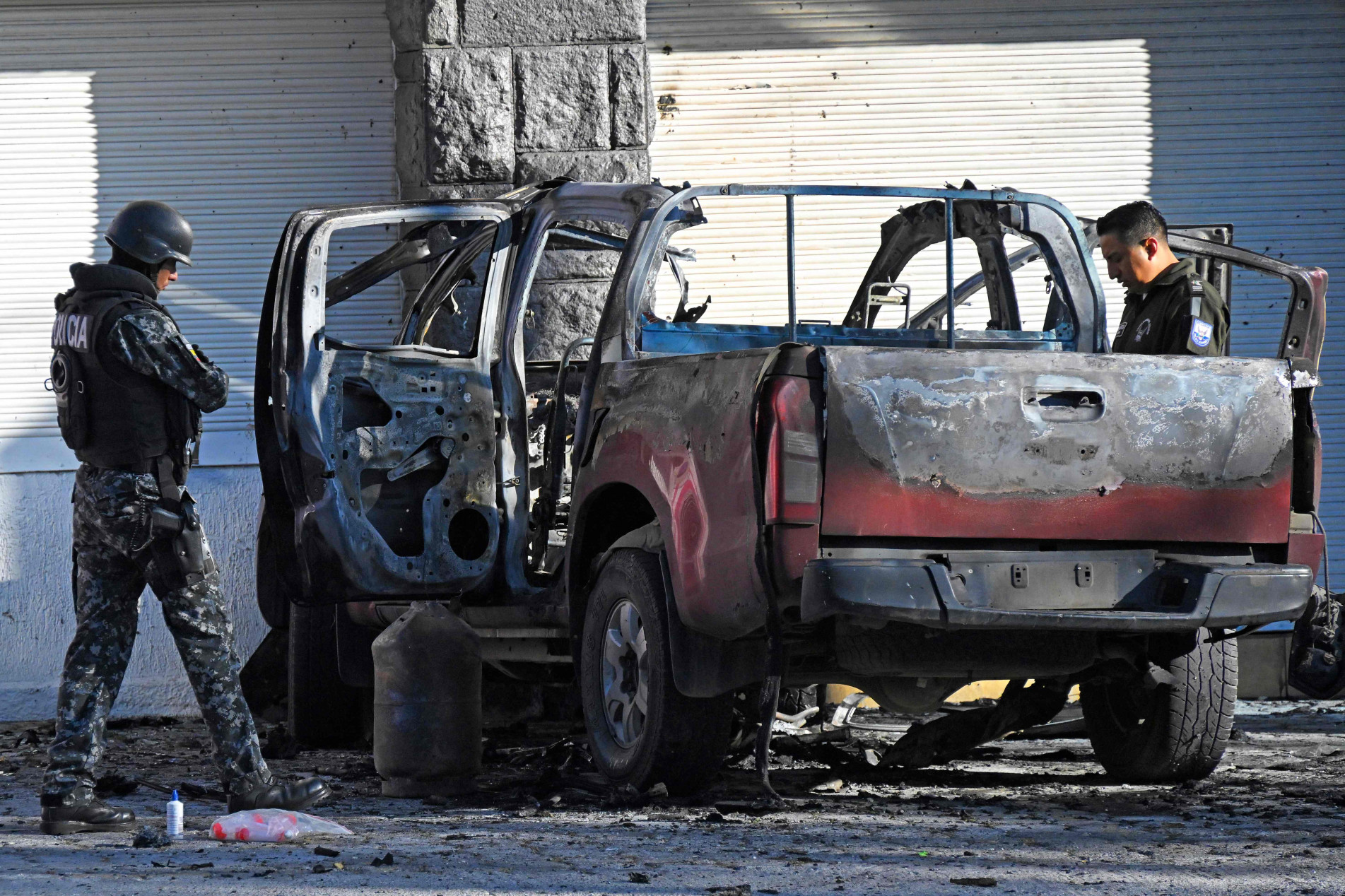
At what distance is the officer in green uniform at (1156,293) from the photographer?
619 centimetres

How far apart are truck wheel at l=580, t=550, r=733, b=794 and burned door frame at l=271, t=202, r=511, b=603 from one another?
0.85m

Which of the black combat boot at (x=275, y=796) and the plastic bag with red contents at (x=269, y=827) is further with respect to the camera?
the black combat boot at (x=275, y=796)

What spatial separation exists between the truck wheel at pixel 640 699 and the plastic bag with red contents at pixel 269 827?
103cm

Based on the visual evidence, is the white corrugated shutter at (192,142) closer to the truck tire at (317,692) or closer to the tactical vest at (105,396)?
the truck tire at (317,692)

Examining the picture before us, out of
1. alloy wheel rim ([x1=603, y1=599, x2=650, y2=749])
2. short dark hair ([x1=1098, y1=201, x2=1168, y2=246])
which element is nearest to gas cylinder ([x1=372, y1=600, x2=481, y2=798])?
alloy wheel rim ([x1=603, y1=599, x2=650, y2=749])

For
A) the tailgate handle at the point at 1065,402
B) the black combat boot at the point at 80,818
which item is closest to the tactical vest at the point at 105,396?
the black combat boot at the point at 80,818

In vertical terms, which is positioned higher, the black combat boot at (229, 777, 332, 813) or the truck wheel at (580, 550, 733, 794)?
the truck wheel at (580, 550, 733, 794)

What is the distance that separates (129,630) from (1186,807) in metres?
3.55

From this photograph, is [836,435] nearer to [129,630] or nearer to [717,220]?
[129,630]

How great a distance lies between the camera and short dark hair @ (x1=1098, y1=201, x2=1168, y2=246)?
6457mm

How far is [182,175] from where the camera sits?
986 centimetres

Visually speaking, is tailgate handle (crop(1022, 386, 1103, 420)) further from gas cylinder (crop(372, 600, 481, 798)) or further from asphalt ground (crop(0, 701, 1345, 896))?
gas cylinder (crop(372, 600, 481, 798))

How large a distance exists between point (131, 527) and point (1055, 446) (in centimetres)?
292

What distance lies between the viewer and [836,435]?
491 cm
